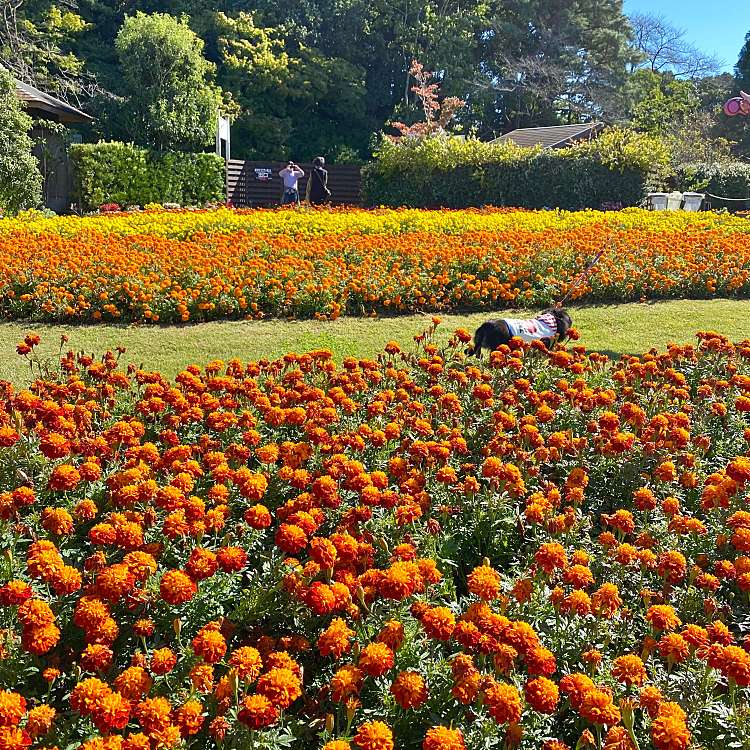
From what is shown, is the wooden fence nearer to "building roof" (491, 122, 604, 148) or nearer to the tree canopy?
the tree canopy

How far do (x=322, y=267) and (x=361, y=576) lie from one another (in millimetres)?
6012

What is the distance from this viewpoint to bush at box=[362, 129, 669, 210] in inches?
731

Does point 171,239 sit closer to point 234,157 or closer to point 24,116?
point 24,116

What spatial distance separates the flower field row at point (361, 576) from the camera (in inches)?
68.3

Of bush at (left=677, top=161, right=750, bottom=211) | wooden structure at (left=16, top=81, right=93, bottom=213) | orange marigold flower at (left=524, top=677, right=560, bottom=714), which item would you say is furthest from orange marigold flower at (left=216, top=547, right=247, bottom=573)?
bush at (left=677, top=161, right=750, bottom=211)

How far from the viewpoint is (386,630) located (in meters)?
1.88

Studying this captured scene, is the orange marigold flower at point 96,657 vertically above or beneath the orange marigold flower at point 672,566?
beneath

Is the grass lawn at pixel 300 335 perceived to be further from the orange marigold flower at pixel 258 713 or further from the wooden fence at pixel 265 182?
the wooden fence at pixel 265 182

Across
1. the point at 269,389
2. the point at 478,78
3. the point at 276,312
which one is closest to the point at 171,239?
the point at 276,312

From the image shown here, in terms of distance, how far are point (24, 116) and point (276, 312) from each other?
9.38 metres

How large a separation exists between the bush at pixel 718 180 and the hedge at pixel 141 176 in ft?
47.6

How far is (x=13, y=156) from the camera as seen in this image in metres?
13.3

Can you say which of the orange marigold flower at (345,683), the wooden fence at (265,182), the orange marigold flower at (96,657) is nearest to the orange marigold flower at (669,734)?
the orange marigold flower at (345,683)

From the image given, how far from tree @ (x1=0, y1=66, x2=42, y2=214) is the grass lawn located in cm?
790
